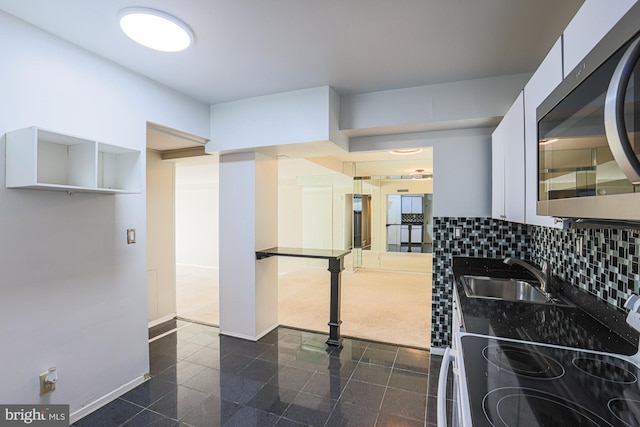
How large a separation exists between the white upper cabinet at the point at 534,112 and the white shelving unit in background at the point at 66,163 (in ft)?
7.92

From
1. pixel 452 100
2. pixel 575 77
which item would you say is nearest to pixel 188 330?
pixel 452 100

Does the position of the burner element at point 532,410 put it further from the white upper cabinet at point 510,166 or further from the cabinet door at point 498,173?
the cabinet door at point 498,173

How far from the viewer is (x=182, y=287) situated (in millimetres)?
5504

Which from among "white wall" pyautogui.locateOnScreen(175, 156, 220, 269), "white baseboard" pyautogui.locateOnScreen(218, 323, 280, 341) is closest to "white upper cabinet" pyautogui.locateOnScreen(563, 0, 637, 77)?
"white baseboard" pyautogui.locateOnScreen(218, 323, 280, 341)

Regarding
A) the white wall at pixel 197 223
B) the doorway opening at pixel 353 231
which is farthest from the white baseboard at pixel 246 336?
the white wall at pixel 197 223

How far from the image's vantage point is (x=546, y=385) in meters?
0.99

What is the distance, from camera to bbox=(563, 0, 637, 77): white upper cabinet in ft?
2.68

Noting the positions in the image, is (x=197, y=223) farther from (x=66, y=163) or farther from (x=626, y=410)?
(x=626, y=410)

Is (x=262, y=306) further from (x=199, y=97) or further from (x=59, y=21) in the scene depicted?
(x=59, y=21)

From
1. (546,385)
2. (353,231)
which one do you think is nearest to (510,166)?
(546,385)

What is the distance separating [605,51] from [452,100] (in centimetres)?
198

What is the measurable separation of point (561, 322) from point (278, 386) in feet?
6.40

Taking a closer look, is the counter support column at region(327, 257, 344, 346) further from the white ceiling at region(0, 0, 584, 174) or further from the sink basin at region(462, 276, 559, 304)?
the white ceiling at region(0, 0, 584, 174)

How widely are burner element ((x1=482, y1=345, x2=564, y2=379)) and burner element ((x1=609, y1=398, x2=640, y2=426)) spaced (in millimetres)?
153
